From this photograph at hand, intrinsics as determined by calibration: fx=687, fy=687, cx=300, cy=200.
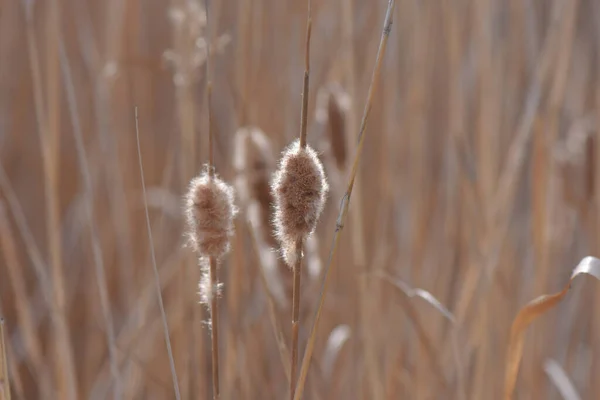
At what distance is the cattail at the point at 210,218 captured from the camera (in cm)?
51

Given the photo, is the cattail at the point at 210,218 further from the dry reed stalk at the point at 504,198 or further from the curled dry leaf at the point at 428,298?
the dry reed stalk at the point at 504,198

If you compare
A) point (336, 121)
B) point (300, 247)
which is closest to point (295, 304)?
point (300, 247)

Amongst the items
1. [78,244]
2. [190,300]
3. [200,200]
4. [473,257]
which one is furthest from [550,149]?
[78,244]

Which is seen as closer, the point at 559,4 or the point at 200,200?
the point at 200,200

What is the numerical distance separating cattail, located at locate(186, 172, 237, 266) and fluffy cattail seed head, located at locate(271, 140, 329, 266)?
0.19ft

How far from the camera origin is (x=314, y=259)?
0.98m

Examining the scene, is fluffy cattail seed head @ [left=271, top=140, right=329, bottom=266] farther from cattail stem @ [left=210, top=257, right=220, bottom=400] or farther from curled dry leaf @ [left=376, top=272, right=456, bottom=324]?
curled dry leaf @ [left=376, top=272, right=456, bottom=324]

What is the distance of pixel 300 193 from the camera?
47cm

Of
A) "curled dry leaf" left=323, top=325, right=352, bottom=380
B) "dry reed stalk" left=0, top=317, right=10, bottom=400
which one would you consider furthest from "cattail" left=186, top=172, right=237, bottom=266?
"curled dry leaf" left=323, top=325, right=352, bottom=380

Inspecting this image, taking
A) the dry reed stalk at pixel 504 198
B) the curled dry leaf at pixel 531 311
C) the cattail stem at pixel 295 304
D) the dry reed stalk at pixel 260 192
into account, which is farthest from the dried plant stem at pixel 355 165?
the dry reed stalk at pixel 504 198

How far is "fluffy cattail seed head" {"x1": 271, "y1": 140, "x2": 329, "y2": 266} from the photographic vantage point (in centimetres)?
47

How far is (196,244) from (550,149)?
74cm

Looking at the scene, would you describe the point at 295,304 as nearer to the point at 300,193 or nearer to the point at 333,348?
the point at 300,193

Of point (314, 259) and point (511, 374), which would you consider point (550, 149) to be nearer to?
point (314, 259)
